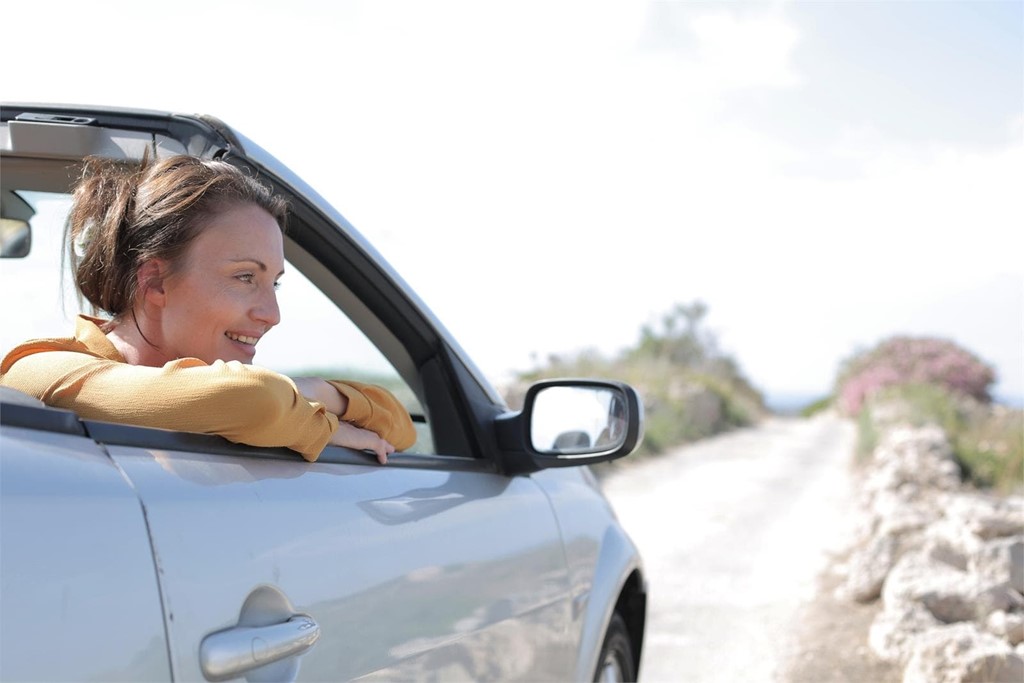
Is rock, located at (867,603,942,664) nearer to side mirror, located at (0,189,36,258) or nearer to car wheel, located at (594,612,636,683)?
car wheel, located at (594,612,636,683)

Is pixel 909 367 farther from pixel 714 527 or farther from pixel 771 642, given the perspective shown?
pixel 771 642

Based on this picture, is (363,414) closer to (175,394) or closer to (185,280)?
(185,280)

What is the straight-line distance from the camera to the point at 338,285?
2.53 meters

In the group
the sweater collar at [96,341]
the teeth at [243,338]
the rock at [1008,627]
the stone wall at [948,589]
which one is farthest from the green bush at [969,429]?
the sweater collar at [96,341]

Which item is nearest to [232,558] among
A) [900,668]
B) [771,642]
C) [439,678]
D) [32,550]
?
[32,550]

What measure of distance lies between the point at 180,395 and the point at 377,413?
59cm

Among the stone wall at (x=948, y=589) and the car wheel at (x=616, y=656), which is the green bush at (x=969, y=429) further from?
the car wheel at (x=616, y=656)

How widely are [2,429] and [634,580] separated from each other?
8.48ft

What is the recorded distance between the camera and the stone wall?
4.71 metres

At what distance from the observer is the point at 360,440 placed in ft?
6.70

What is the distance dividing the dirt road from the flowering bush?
902 centimetres

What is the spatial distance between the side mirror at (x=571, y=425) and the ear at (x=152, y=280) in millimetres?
950

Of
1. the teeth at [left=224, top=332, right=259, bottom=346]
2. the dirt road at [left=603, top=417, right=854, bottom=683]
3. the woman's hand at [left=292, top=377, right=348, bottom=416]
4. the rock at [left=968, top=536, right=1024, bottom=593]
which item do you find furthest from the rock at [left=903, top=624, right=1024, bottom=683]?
the teeth at [left=224, top=332, right=259, bottom=346]

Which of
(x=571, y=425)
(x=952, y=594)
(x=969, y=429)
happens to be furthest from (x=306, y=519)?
(x=969, y=429)
